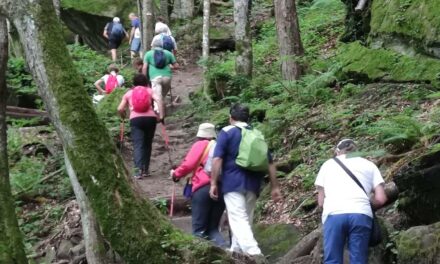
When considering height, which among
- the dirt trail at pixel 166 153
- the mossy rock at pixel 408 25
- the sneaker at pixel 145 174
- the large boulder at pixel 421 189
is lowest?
the dirt trail at pixel 166 153

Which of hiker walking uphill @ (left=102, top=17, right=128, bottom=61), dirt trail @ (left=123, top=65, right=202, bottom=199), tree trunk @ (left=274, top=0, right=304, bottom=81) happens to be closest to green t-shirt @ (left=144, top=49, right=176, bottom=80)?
dirt trail @ (left=123, top=65, right=202, bottom=199)

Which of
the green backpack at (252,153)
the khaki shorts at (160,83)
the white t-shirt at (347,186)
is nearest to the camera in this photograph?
the white t-shirt at (347,186)

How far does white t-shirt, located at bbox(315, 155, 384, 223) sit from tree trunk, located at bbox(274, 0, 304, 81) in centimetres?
828

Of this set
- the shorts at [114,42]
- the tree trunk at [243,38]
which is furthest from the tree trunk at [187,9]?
the tree trunk at [243,38]

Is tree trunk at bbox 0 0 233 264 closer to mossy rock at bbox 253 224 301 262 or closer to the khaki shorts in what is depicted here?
mossy rock at bbox 253 224 301 262

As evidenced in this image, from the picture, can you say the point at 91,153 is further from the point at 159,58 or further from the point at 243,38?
the point at 243,38

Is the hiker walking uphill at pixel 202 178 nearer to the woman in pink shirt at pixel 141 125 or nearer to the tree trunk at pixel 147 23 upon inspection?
the woman in pink shirt at pixel 141 125

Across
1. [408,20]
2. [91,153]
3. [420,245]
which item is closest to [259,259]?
[420,245]

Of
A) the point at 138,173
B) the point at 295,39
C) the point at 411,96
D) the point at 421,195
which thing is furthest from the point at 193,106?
the point at 421,195

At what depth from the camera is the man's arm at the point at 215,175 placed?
779 cm

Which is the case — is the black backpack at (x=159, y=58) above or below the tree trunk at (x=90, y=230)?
above

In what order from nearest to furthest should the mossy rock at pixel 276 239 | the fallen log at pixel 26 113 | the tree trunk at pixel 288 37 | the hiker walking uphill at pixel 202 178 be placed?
1. the hiker walking uphill at pixel 202 178
2. the mossy rock at pixel 276 239
3. the tree trunk at pixel 288 37
4. the fallen log at pixel 26 113

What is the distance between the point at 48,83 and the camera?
6691mm

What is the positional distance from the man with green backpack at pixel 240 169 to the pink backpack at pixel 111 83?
29.8ft
